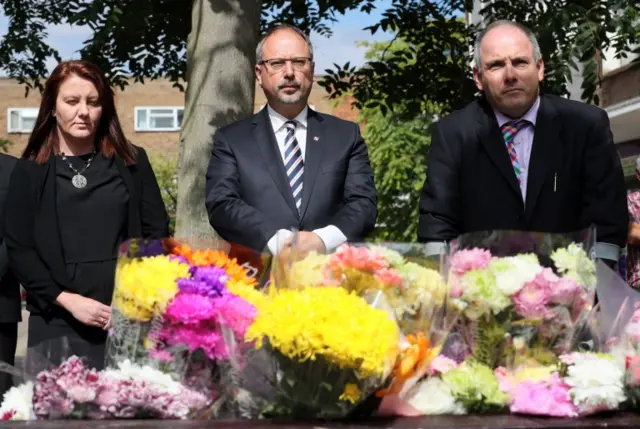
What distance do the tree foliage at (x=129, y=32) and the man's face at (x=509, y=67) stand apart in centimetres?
519

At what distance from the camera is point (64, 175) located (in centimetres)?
406

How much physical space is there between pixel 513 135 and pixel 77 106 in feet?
5.38

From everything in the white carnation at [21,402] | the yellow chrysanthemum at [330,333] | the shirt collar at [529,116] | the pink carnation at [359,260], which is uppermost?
the shirt collar at [529,116]

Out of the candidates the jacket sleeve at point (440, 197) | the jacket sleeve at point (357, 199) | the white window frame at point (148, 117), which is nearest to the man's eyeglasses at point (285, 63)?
the jacket sleeve at point (357, 199)

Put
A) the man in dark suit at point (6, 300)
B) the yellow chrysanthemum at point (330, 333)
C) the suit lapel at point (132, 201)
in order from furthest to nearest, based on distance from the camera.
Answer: the man in dark suit at point (6, 300) → the suit lapel at point (132, 201) → the yellow chrysanthemum at point (330, 333)

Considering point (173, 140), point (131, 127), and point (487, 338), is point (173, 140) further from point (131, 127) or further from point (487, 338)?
point (487, 338)

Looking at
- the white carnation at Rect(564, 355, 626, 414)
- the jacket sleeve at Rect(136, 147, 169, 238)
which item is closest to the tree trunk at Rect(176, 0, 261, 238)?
the jacket sleeve at Rect(136, 147, 169, 238)

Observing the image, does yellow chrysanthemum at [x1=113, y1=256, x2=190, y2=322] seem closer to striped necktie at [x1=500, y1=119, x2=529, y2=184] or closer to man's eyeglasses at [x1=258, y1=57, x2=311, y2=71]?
man's eyeglasses at [x1=258, y1=57, x2=311, y2=71]

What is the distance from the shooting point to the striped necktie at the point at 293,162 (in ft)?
13.5

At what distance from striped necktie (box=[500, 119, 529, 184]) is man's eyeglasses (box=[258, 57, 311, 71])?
795 mm

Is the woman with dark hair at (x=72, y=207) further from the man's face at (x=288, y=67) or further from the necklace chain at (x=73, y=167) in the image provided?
the man's face at (x=288, y=67)

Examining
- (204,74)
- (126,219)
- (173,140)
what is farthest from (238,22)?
(173,140)

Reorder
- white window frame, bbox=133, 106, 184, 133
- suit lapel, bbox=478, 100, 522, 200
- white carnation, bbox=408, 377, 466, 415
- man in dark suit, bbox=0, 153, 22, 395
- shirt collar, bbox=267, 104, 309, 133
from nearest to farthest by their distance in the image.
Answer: white carnation, bbox=408, 377, 466, 415 < suit lapel, bbox=478, 100, 522, 200 < shirt collar, bbox=267, 104, 309, 133 < man in dark suit, bbox=0, 153, 22, 395 < white window frame, bbox=133, 106, 184, 133

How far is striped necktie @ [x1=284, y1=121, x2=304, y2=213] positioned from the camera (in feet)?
13.5
